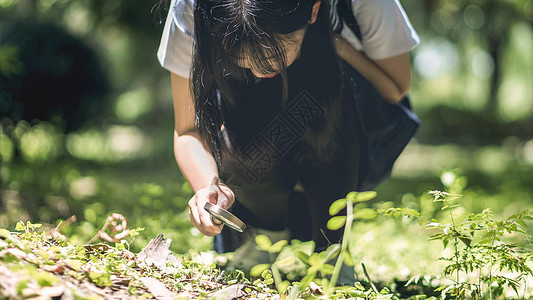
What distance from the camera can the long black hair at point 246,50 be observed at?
143cm

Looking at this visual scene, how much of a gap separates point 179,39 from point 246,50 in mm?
393

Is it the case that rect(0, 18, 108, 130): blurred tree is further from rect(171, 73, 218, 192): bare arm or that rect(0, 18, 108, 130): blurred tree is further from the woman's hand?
the woman's hand

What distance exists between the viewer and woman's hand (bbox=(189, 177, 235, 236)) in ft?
4.95

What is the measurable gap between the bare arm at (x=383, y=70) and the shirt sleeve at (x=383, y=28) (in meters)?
0.04

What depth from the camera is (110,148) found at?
23.5 ft

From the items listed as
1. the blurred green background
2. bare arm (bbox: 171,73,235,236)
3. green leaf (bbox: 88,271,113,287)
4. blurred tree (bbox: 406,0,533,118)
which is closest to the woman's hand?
bare arm (bbox: 171,73,235,236)

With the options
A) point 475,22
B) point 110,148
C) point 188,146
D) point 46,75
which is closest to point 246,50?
point 188,146

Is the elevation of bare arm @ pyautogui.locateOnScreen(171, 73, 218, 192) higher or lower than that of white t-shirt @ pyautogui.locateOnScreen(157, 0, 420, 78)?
lower

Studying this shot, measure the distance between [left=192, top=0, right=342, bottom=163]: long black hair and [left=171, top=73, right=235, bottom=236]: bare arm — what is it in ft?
0.18

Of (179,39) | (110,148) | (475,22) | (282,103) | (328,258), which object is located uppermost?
(179,39)

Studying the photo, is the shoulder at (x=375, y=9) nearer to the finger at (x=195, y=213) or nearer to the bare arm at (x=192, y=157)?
the bare arm at (x=192, y=157)

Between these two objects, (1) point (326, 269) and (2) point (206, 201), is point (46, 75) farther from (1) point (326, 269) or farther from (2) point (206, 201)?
(1) point (326, 269)

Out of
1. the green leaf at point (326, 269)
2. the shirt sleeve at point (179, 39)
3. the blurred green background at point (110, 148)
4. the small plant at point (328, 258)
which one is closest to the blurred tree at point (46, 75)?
the blurred green background at point (110, 148)

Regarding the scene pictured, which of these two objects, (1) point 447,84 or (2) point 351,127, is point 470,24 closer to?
(1) point 447,84
